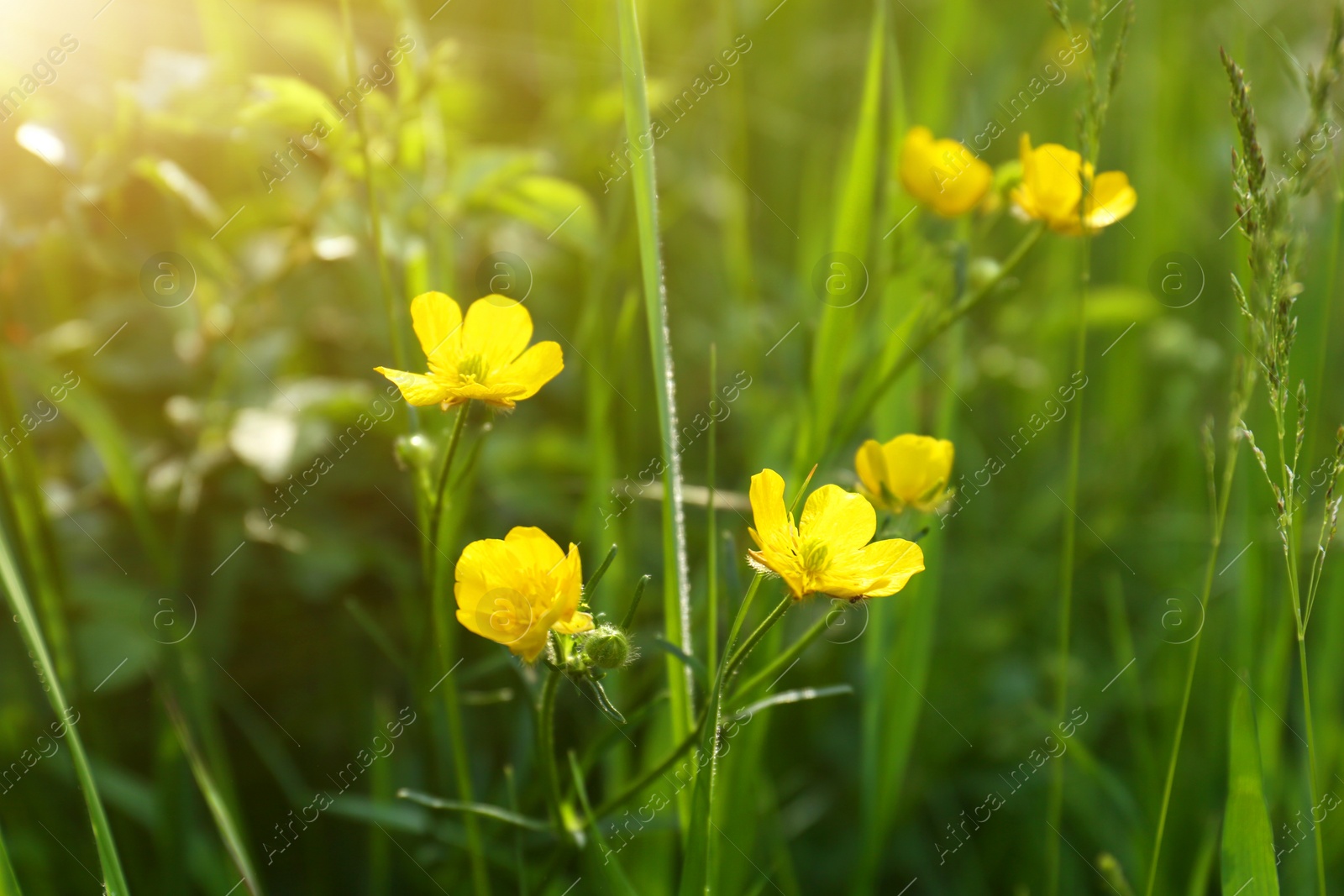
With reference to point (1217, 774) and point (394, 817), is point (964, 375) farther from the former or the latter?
point (394, 817)

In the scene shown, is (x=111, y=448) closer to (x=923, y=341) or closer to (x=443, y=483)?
(x=443, y=483)

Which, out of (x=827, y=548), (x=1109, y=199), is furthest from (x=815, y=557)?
(x=1109, y=199)

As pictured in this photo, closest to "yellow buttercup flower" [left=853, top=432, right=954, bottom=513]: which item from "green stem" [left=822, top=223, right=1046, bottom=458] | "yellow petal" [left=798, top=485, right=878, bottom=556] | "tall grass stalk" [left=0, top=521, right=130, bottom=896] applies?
"yellow petal" [left=798, top=485, right=878, bottom=556]

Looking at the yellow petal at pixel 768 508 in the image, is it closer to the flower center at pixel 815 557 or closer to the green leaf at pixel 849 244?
the flower center at pixel 815 557

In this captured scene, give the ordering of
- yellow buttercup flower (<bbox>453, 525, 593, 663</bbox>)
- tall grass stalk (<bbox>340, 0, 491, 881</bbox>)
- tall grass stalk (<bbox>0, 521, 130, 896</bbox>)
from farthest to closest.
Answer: tall grass stalk (<bbox>340, 0, 491, 881</bbox>) < tall grass stalk (<bbox>0, 521, 130, 896</bbox>) < yellow buttercup flower (<bbox>453, 525, 593, 663</bbox>)

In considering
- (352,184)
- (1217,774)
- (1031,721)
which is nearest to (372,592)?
(352,184)

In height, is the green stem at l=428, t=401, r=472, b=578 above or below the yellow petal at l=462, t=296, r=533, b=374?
below

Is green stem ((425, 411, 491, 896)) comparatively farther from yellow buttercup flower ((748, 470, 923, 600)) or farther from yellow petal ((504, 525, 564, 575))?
yellow buttercup flower ((748, 470, 923, 600))
